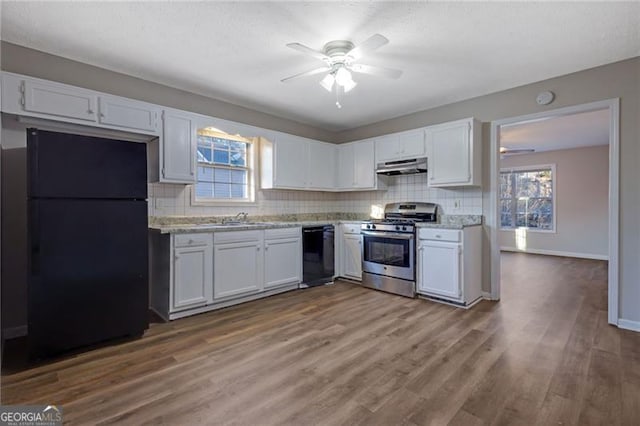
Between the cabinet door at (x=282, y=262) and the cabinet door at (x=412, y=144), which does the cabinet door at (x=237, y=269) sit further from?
the cabinet door at (x=412, y=144)

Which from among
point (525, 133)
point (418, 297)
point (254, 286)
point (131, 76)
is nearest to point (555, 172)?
point (525, 133)

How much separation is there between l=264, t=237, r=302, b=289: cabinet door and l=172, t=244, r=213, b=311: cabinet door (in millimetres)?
760

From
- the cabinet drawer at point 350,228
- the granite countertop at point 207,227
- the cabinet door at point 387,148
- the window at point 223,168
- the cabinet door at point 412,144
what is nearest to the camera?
the granite countertop at point 207,227

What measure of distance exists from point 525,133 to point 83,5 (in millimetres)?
6500

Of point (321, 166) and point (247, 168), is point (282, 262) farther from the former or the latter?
point (321, 166)

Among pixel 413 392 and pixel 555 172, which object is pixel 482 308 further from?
pixel 555 172

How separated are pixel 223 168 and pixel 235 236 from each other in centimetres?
116

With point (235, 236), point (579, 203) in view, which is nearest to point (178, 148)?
point (235, 236)

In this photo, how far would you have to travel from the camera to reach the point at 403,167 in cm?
439

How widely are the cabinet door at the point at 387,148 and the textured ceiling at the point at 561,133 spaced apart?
5.31 feet

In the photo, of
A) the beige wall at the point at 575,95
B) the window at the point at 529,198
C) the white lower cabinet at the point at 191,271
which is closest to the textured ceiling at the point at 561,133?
the window at the point at 529,198

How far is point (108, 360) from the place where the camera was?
7.67ft

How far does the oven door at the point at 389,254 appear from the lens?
3955 mm

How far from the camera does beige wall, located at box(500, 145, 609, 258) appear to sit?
22.0ft
